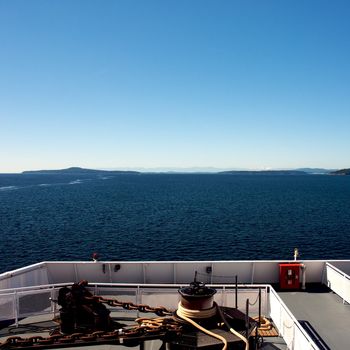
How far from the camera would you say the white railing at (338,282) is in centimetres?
1458

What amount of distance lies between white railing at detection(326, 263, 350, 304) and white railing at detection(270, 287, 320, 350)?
3991 mm

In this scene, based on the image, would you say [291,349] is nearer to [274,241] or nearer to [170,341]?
[170,341]

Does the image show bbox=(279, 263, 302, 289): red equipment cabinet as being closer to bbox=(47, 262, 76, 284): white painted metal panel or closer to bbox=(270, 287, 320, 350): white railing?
bbox=(270, 287, 320, 350): white railing

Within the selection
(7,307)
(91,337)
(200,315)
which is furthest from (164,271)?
(91,337)

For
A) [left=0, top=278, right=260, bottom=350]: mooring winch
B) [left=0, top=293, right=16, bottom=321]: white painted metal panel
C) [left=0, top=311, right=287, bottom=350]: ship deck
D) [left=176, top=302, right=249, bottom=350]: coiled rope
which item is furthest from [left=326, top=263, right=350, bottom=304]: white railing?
[left=0, top=293, right=16, bottom=321]: white painted metal panel

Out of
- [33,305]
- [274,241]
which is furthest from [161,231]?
[33,305]

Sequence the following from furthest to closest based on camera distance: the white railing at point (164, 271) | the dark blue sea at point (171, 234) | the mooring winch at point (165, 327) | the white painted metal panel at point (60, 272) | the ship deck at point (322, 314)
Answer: the dark blue sea at point (171, 234) → the white painted metal panel at point (60, 272) → the white railing at point (164, 271) → the ship deck at point (322, 314) → the mooring winch at point (165, 327)

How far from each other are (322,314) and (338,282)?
2.33m

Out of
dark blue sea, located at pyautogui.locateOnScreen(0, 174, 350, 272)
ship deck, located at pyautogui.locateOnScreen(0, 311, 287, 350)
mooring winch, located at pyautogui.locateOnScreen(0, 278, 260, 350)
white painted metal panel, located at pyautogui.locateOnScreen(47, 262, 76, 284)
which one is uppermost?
mooring winch, located at pyautogui.locateOnScreen(0, 278, 260, 350)

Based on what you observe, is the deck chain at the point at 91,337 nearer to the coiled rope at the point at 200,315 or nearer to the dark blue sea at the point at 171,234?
the coiled rope at the point at 200,315

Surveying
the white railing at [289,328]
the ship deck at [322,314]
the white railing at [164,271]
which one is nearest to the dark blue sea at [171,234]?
the white railing at [164,271]

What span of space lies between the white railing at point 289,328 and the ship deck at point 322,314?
118cm

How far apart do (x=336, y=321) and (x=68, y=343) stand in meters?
10.6

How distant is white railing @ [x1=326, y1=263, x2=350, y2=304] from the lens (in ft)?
47.8
